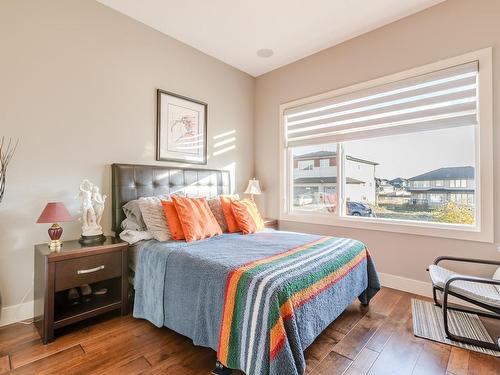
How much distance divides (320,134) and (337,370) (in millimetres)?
2622

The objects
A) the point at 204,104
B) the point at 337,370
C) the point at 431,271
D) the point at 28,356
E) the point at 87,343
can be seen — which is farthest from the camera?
the point at 204,104

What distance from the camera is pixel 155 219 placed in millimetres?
2363

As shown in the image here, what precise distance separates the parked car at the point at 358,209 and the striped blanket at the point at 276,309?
1499mm

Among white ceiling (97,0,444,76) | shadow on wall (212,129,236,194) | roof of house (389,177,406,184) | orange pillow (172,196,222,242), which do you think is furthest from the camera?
shadow on wall (212,129,236,194)

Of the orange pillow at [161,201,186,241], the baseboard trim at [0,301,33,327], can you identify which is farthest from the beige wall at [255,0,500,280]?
the baseboard trim at [0,301,33,327]

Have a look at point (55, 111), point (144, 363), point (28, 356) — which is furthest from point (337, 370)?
point (55, 111)

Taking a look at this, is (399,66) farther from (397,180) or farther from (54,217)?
(54,217)

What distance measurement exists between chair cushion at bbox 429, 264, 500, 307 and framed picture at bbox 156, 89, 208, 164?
107 inches

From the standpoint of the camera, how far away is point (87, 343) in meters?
1.83

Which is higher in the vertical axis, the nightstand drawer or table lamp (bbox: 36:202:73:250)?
table lamp (bbox: 36:202:73:250)

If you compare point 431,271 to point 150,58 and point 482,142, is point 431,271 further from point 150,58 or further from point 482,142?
point 150,58

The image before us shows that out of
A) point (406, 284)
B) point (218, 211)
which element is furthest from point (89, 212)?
point (406, 284)

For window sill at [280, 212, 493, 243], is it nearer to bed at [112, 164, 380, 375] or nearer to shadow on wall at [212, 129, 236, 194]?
bed at [112, 164, 380, 375]

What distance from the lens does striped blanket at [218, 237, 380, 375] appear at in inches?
51.3
